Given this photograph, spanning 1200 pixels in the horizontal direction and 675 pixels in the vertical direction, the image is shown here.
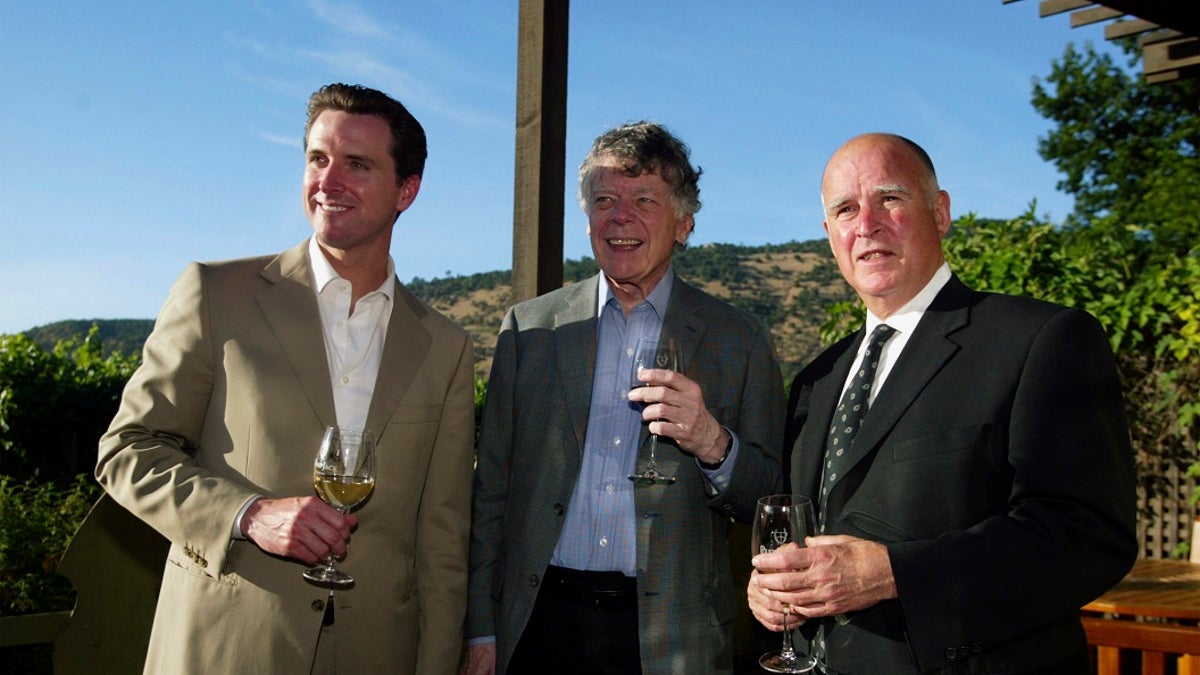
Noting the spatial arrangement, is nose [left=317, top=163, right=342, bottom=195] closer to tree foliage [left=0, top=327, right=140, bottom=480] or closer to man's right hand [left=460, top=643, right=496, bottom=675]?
man's right hand [left=460, top=643, right=496, bottom=675]

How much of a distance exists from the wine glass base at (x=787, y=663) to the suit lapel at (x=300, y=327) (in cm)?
120

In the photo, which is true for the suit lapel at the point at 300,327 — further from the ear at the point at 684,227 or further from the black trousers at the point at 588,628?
the ear at the point at 684,227

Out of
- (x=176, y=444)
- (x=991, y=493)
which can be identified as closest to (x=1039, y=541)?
(x=991, y=493)

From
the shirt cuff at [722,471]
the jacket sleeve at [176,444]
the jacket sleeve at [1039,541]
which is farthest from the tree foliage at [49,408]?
the jacket sleeve at [1039,541]

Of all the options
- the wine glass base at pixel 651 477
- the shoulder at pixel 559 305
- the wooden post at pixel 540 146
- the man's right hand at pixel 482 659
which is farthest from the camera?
the wooden post at pixel 540 146

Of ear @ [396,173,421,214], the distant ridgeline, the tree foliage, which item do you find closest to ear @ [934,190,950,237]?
ear @ [396,173,421,214]

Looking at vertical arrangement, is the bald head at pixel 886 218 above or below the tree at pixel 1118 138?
below

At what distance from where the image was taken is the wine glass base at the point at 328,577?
243cm

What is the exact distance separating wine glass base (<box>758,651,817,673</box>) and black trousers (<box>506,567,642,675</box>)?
0.51 meters

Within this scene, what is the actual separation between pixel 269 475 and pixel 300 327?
0.38 m

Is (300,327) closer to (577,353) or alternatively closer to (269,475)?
(269,475)

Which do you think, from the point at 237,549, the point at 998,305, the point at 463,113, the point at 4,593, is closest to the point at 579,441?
the point at 237,549

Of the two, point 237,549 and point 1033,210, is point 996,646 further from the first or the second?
point 1033,210

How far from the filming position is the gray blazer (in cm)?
274
